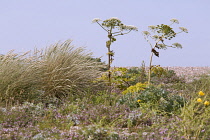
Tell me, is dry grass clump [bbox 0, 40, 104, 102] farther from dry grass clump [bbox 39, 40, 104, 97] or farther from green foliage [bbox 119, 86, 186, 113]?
green foliage [bbox 119, 86, 186, 113]

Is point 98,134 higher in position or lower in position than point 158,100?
lower

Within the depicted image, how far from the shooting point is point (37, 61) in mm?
7898

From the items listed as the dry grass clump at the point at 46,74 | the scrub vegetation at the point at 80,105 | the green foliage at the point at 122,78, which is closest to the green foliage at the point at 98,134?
the scrub vegetation at the point at 80,105

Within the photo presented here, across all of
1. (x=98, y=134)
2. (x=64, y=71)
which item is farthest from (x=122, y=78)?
(x=98, y=134)

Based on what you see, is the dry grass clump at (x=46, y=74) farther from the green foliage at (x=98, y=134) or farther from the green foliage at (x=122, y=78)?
the green foliage at (x=98, y=134)

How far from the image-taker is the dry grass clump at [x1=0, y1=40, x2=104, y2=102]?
732 cm

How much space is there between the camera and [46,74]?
8.01m

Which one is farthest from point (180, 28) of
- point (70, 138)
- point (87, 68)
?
point (70, 138)

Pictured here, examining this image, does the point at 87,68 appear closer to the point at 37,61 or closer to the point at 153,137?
the point at 37,61

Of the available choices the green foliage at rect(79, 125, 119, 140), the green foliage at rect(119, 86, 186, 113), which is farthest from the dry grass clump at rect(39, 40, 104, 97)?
the green foliage at rect(79, 125, 119, 140)

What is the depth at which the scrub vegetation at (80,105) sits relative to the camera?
14.9 ft

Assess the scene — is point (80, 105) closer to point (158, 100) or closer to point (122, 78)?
point (158, 100)

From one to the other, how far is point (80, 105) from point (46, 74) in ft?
5.72

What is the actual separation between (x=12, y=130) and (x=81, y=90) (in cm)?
324
